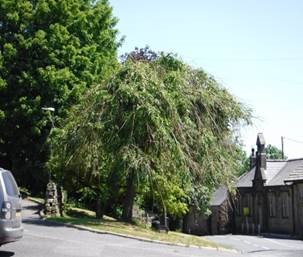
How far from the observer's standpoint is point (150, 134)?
24859mm

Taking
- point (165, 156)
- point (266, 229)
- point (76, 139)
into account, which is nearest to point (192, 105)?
point (165, 156)

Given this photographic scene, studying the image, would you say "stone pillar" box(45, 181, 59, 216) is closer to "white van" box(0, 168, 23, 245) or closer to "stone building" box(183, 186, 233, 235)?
"white van" box(0, 168, 23, 245)

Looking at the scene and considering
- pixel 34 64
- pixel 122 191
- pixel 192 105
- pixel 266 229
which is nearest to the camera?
pixel 192 105

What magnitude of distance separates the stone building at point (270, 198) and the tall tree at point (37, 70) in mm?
22900

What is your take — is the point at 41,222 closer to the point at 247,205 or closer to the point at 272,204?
the point at 272,204

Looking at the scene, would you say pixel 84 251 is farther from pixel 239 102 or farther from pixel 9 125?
pixel 9 125

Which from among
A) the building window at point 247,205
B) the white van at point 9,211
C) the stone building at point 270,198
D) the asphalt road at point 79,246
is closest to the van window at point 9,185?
the white van at point 9,211

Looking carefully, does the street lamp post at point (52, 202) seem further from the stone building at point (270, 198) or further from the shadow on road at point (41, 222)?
the stone building at point (270, 198)

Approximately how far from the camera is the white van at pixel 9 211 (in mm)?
12961

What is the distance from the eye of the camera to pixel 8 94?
37.8 meters

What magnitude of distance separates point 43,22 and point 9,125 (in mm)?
7321

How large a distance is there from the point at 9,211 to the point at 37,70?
24.6m

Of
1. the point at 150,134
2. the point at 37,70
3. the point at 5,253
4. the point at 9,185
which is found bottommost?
the point at 5,253


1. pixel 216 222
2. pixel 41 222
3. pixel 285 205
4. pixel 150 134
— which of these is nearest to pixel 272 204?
pixel 285 205
